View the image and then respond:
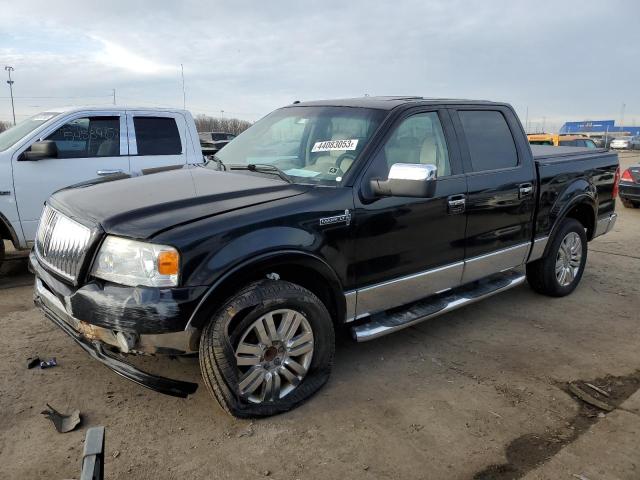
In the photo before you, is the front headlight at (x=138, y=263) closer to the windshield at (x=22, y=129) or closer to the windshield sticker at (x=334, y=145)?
the windshield sticker at (x=334, y=145)

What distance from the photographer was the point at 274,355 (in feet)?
10.4

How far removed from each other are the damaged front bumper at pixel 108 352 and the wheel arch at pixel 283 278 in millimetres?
216

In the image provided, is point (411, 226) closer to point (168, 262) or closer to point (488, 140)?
point (488, 140)

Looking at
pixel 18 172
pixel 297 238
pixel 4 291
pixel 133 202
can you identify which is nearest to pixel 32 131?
pixel 18 172

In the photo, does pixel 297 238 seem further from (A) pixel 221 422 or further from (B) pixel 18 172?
(B) pixel 18 172

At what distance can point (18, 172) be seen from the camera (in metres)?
5.56

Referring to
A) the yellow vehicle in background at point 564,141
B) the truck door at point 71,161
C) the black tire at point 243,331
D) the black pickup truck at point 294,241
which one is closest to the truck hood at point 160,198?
the black pickup truck at point 294,241

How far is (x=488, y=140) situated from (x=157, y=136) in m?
4.17

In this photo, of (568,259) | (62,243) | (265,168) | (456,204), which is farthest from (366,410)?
(568,259)

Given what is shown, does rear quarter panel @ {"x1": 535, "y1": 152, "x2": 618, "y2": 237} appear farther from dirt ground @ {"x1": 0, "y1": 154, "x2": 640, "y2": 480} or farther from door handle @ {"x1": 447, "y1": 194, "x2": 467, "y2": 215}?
door handle @ {"x1": 447, "y1": 194, "x2": 467, "y2": 215}

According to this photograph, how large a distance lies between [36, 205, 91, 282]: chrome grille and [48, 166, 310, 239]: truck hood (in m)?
0.07

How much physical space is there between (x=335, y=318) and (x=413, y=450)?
993mm

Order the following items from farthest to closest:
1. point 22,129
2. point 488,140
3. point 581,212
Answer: point 22,129
point 581,212
point 488,140

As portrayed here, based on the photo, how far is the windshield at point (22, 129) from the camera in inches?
228
